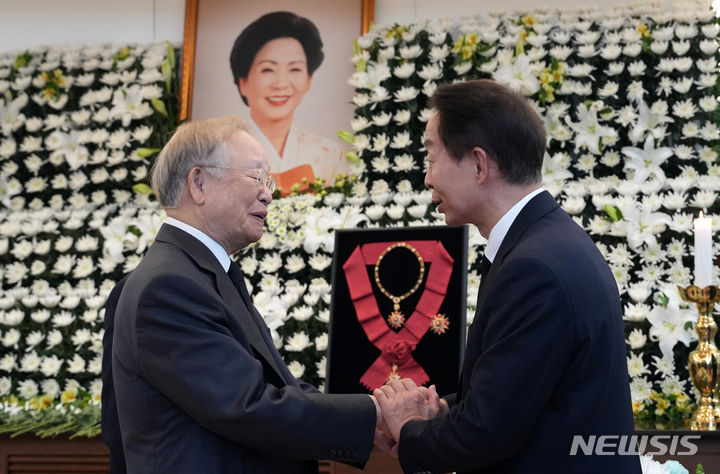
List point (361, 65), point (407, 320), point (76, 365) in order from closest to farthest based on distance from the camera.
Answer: point (407, 320)
point (76, 365)
point (361, 65)

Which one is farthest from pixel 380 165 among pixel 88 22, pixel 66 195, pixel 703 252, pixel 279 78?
pixel 88 22

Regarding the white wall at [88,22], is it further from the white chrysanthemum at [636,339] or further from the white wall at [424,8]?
the white chrysanthemum at [636,339]

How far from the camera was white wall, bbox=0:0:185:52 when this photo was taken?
20.3 ft

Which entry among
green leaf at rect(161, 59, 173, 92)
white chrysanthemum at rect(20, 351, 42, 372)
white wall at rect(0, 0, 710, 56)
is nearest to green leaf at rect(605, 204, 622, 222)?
white wall at rect(0, 0, 710, 56)

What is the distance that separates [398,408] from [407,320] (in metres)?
1.27

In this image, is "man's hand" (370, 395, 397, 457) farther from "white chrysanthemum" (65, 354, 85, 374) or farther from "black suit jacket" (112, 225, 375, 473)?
"white chrysanthemum" (65, 354, 85, 374)

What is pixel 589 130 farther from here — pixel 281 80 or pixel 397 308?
pixel 281 80

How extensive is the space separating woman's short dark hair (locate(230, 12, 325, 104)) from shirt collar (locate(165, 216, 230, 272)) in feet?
11.0

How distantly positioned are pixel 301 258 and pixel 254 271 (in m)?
0.27

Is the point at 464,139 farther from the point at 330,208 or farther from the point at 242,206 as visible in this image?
the point at 330,208

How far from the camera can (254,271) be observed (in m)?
4.79

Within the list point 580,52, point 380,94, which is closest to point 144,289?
point 380,94

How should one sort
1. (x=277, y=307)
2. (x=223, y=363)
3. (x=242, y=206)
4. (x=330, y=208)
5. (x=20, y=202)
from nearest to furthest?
(x=223, y=363) → (x=242, y=206) → (x=277, y=307) → (x=330, y=208) → (x=20, y=202)

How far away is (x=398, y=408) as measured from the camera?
8.81ft
